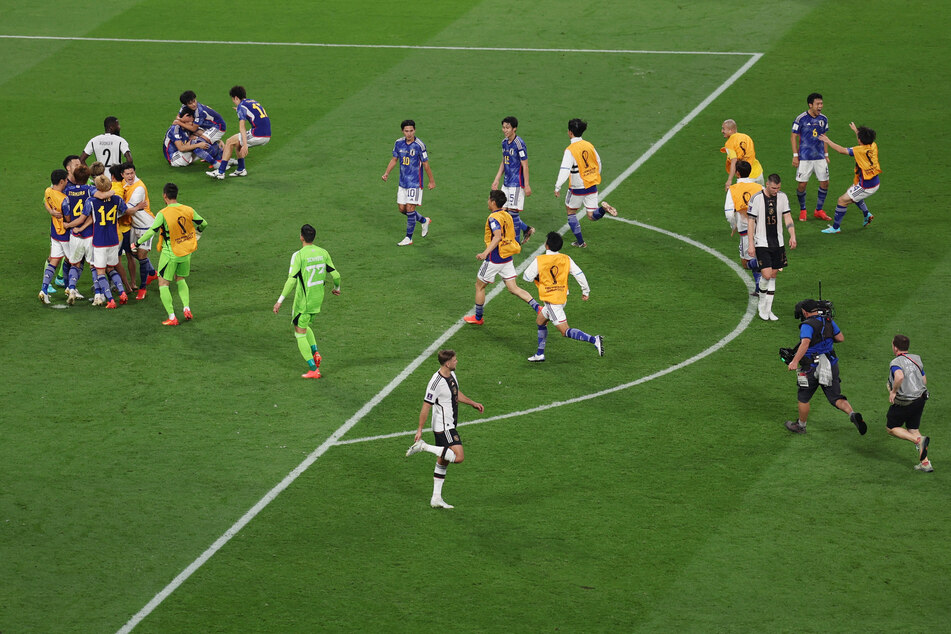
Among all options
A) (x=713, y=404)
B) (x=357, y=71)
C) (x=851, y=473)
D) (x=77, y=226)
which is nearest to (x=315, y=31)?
(x=357, y=71)

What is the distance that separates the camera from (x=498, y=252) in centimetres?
1970

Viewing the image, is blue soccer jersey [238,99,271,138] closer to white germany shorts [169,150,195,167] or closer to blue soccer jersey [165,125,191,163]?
blue soccer jersey [165,125,191,163]

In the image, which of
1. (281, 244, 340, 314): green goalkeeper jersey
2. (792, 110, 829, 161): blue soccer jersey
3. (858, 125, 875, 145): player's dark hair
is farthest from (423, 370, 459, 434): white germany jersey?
(792, 110, 829, 161): blue soccer jersey

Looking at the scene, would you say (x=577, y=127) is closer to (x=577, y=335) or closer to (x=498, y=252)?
(x=498, y=252)

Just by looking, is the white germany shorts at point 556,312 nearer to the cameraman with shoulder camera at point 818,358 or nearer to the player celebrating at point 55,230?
the cameraman with shoulder camera at point 818,358

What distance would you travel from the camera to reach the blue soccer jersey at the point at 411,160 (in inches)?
888

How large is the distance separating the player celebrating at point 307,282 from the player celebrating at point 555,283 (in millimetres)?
2944

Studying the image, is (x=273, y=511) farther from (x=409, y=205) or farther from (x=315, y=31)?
(x=315, y=31)

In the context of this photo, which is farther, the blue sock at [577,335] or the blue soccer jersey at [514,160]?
the blue soccer jersey at [514,160]

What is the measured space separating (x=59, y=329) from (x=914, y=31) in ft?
75.9

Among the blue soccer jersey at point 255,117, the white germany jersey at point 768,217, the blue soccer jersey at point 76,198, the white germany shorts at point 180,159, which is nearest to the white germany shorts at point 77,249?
the blue soccer jersey at point 76,198

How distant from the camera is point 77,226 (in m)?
20.7

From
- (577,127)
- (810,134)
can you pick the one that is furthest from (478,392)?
(810,134)

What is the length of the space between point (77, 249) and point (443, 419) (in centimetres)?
876
